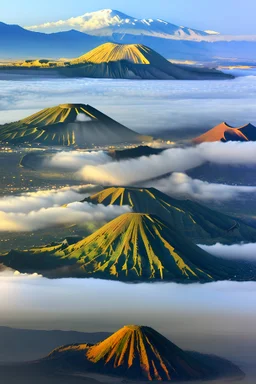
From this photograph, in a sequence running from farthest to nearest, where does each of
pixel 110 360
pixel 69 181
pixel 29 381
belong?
pixel 69 181, pixel 110 360, pixel 29 381

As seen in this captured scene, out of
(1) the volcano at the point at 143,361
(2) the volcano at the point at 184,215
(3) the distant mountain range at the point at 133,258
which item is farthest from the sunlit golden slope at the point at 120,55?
(1) the volcano at the point at 143,361

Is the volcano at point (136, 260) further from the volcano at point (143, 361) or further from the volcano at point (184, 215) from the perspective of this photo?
the volcano at point (143, 361)

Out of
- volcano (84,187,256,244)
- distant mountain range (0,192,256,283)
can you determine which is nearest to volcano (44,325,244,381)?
distant mountain range (0,192,256,283)

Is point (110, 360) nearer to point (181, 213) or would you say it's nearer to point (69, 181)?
point (181, 213)

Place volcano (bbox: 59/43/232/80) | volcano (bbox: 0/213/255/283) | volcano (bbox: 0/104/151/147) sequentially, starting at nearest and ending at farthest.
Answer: volcano (bbox: 0/213/255/283), volcano (bbox: 0/104/151/147), volcano (bbox: 59/43/232/80)

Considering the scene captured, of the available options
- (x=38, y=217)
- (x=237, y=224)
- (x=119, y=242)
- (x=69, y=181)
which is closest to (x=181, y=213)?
(x=237, y=224)

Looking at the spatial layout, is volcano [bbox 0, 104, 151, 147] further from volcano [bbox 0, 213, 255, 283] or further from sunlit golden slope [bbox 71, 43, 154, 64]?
sunlit golden slope [bbox 71, 43, 154, 64]
